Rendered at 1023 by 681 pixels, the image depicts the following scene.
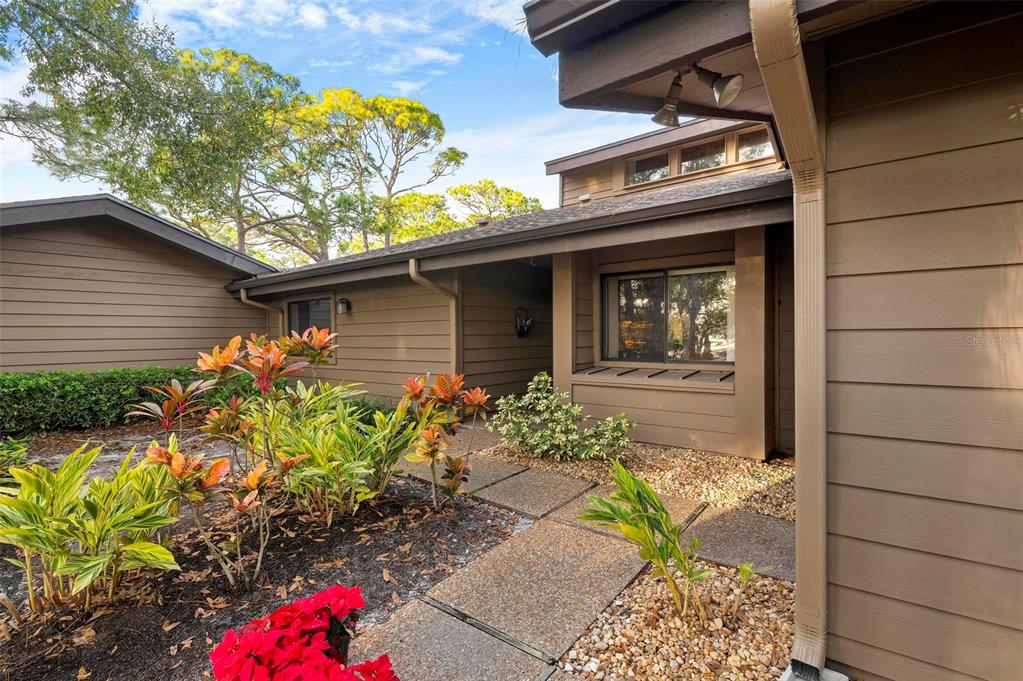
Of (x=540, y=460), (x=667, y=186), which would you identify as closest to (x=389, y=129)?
(x=667, y=186)

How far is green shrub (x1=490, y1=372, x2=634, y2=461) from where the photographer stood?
14.2 ft

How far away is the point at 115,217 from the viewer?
6594 mm

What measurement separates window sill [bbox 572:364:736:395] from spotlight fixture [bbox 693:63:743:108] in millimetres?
2983

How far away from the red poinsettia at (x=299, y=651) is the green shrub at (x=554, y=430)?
129 inches

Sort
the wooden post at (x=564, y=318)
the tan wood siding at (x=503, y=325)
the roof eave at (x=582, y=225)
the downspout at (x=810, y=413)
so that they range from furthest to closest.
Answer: the tan wood siding at (x=503, y=325) < the wooden post at (x=564, y=318) < the roof eave at (x=582, y=225) < the downspout at (x=810, y=413)

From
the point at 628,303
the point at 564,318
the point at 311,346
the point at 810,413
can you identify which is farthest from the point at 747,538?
the point at 628,303

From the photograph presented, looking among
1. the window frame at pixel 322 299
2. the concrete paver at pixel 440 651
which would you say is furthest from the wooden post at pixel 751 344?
the window frame at pixel 322 299

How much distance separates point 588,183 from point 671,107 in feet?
26.8

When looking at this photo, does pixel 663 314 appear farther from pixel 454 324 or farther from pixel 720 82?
pixel 720 82

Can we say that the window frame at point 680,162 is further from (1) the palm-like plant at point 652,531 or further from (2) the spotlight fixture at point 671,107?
(1) the palm-like plant at point 652,531

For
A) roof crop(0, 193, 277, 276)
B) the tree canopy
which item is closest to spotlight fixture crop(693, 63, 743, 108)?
the tree canopy

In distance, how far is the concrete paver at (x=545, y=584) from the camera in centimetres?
190

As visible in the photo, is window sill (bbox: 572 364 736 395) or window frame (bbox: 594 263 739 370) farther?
window frame (bbox: 594 263 739 370)

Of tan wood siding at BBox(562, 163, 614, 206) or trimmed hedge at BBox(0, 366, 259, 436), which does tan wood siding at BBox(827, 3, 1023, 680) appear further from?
tan wood siding at BBox(562, 163, 614, 206)
